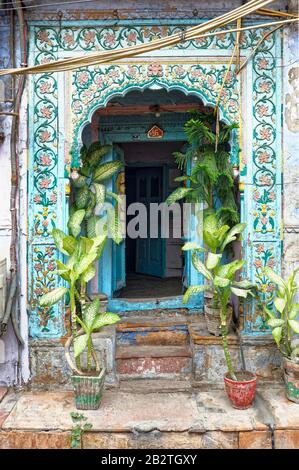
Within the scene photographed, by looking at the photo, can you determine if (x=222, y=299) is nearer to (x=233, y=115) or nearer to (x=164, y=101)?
(x=233, y=115)

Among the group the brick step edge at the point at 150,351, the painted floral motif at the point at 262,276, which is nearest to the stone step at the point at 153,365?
the brick step edge at the point at 150,351

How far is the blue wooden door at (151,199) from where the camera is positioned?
24.4 ft

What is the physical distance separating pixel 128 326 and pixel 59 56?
2914 millimetres

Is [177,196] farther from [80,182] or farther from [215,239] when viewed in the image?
[80,182]

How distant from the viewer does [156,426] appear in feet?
11.9

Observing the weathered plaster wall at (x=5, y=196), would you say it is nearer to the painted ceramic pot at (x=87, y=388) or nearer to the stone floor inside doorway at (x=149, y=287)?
the painted ceramic pot at (x=87, y=388)

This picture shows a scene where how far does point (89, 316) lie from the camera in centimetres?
395

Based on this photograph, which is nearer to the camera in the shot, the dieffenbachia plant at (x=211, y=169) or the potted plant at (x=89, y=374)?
the potted plant at (x=89, y=374)

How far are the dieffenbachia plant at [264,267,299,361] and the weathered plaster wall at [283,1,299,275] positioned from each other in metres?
0.36

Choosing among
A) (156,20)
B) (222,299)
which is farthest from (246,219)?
(156,20)

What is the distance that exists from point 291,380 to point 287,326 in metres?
0.48

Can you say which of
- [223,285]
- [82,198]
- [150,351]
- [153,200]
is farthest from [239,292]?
[153,200]

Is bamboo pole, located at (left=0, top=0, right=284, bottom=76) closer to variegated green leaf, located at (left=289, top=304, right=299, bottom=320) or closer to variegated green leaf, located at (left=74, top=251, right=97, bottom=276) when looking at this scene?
variegated green leaf, located at (left=74, top=251, right=97, bottom=276)

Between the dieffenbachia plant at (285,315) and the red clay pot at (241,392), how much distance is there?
0.44 m
